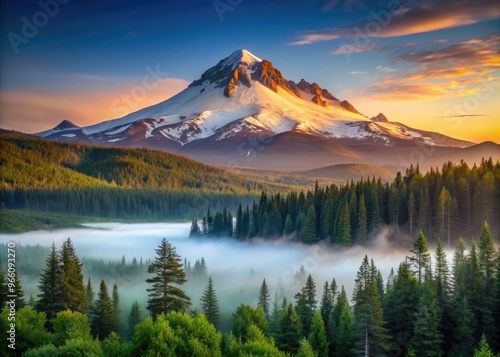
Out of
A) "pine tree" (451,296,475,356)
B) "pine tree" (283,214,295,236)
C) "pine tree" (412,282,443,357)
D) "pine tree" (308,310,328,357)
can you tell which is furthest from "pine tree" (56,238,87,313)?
"pine tree" (283,214,295,236)

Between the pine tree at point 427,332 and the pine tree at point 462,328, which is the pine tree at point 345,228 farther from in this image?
the pine tree at point 427,332

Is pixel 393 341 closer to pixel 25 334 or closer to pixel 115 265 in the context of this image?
pixel 25 334

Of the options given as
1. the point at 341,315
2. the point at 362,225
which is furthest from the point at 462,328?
the point at 362,225

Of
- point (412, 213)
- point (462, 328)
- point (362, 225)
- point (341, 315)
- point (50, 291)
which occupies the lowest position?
point (462, 328)

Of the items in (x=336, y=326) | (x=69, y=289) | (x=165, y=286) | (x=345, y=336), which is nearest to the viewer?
(x=165, y=286)

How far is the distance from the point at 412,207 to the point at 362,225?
31.7ft

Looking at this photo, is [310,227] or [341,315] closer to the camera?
[341,315]

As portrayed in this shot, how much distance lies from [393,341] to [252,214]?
9541cm

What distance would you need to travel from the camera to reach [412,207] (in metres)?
108

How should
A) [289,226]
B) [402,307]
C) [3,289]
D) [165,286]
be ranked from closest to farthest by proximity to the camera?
1. [165,286]
2. [3,289]
3. [402,307]
4. [289,226]

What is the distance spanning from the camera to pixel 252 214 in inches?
6201

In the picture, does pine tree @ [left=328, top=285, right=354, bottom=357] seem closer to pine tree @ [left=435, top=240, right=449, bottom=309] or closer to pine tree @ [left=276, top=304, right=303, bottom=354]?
pine tree @ [left=276, top=304, right=303, bottom=354]

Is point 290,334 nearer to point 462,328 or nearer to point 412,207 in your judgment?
point 462,328

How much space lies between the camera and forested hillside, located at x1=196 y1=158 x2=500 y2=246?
337ft
